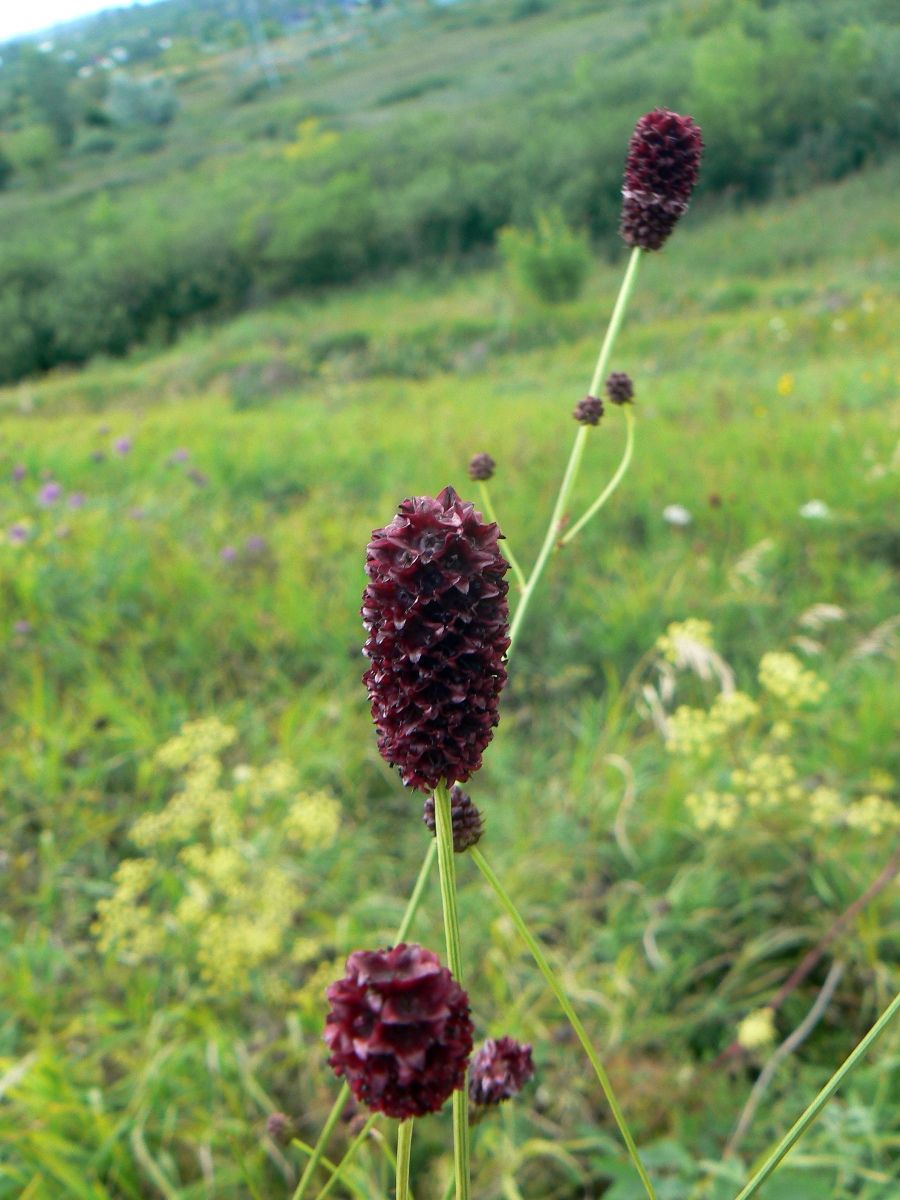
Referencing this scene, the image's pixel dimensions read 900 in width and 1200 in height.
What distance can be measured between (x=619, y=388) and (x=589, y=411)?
0.64 feet

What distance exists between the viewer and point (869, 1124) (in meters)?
2.01

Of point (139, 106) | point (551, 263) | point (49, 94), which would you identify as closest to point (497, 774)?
point (551, 263)

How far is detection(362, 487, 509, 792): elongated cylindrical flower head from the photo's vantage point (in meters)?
0.62

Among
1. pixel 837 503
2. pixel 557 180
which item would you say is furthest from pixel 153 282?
pixel 837 503

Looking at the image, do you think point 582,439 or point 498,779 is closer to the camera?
point 582,439

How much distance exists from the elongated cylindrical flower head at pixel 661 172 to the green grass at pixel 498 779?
1040mm

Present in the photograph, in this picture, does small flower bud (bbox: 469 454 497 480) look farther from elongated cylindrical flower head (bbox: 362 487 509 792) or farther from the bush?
the bush

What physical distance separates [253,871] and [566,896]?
107 centimetres

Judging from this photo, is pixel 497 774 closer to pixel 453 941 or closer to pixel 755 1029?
pixel 755 1029

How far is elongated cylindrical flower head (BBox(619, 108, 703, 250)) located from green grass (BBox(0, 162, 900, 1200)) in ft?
3.41

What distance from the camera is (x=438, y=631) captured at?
618 mm

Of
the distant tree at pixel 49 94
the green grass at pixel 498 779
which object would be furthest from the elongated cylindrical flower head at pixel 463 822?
the distant tree at pixel 49 94

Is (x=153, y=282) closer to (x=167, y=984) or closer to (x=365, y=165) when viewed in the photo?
(x=365, y=165)

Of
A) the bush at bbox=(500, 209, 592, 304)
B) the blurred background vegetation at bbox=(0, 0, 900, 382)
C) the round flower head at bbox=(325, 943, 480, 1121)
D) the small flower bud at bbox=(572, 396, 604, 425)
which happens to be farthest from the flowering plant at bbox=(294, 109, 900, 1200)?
the bush at bbox=(500, 209, 592, 304)
